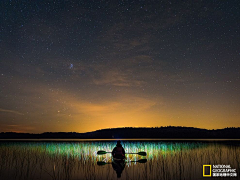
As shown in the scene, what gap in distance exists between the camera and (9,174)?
516 inches

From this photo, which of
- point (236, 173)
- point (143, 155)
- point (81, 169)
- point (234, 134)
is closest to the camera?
point (236, 173)

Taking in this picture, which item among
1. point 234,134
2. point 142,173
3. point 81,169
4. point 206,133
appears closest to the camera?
point 142,173

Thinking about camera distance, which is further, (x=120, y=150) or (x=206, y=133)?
(x=206, y=133)

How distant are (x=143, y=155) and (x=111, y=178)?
8.25m

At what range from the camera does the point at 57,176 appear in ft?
40.6

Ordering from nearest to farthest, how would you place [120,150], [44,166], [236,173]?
[236,173] < [44,166] < [120,150]

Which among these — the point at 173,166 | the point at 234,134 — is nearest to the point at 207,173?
the point at 173,166

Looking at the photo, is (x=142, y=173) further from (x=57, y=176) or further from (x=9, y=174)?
(x=9, y=174)

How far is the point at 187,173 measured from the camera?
13062mm

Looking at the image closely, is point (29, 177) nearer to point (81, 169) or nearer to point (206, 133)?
point (81, 169)

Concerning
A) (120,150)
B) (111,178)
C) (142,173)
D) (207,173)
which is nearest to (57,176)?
(111,178)

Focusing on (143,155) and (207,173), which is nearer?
(207,173)

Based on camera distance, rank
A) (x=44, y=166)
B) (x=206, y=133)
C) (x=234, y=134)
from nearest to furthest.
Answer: (x=44, y=166) < (x=234, y=134) < (x=206, y=133)

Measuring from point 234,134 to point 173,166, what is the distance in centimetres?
10193
